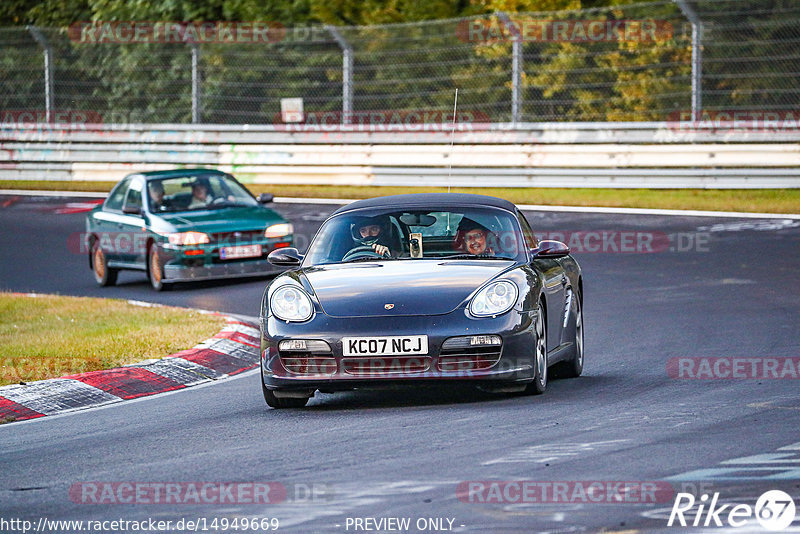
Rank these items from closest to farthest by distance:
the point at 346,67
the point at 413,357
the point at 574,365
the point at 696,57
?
1. the point at 413,357
2. the point at 574,365
3. the point at 696,57
4. the point at 346,67

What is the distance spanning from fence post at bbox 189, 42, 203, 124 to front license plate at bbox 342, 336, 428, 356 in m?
18.2

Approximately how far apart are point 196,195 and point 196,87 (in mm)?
8993

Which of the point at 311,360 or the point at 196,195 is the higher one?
the point at 196,195

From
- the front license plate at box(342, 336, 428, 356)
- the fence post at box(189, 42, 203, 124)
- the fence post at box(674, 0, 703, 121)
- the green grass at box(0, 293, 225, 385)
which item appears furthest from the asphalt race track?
the fence post at box(189, 42, 203, 124)

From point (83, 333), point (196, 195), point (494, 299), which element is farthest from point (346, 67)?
point (494, 299)

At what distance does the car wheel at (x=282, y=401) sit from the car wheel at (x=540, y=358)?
1316mm

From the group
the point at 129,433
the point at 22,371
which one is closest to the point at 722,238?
the point at 22,371

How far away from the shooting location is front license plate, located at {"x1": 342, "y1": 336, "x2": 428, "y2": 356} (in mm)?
7984

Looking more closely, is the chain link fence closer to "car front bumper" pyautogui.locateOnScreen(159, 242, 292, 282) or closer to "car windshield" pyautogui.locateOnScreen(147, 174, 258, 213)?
"car windshield" pyautogui.locateOnScreen(147, 174, 258, 213)

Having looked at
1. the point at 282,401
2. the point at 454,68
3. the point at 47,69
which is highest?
the point at 47,69

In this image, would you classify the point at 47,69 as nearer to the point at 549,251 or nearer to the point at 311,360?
the point at 549,251

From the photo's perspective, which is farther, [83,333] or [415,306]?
[83,333]

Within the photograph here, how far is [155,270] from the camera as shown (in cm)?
1641

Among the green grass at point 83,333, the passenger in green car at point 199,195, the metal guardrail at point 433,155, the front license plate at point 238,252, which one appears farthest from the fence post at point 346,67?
the green grass at point 83,333
